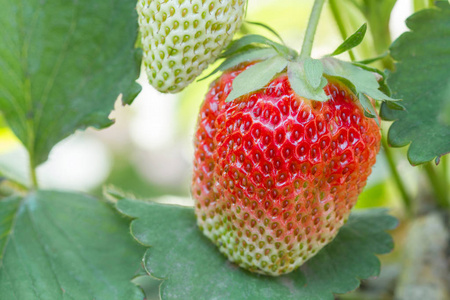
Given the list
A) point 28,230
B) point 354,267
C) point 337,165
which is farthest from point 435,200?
point 28,230

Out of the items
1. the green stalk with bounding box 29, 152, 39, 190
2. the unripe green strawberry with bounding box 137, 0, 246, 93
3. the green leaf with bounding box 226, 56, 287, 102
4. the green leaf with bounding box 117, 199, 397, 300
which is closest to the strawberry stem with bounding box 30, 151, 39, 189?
the green stalk with bounding box 29, 152, 39, 190

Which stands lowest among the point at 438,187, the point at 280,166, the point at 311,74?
the point at 438,187

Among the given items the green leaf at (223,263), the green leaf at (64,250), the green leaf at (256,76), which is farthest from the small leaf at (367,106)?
the green leaf at (64,250)

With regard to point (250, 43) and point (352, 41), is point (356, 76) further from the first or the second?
point (250, 43)

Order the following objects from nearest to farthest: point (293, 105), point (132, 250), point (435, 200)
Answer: point (293, 105) < point (132, 250) < point (435, 200)

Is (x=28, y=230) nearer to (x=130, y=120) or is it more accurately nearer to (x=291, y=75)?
(x=291, y=75)

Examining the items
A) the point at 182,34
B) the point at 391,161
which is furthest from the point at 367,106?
the point at 391,161

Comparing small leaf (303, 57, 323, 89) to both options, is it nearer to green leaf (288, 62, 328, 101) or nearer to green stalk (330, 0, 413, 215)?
green leaf (288, 62, 328, 101)
